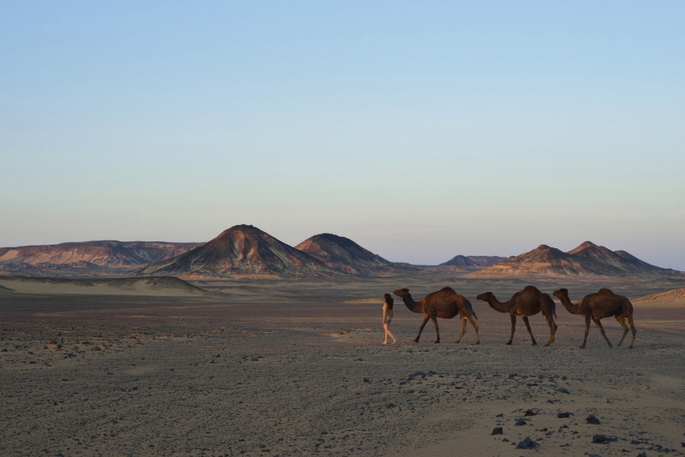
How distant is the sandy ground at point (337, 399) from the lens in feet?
30.2

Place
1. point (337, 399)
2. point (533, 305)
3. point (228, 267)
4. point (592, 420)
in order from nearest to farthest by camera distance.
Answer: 1. point (592, 420)
2. point (337, 399)
3. point (533, 305)
4. point (228, 267)

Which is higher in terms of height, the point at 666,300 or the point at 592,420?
the point at 592,420

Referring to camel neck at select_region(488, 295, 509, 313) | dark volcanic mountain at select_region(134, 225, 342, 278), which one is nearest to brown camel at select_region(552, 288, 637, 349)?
camel neck at select_region(488, 295, 509, 313)

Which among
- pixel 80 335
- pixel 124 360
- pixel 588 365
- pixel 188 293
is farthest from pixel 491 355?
pixel 188 293

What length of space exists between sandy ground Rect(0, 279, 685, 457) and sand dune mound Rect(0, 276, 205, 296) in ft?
199

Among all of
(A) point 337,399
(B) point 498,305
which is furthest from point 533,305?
(A) point 337,399

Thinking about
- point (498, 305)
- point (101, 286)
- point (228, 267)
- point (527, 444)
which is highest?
point (228, 267)

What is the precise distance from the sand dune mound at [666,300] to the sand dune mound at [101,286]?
4951cm

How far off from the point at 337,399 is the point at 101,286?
7765 cm

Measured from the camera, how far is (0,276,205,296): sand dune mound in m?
77.4

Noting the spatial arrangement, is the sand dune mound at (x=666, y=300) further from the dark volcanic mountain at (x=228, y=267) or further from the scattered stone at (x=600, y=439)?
the dark volcanic mountain at (x=228, y=267)

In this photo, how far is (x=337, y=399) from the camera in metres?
12.0

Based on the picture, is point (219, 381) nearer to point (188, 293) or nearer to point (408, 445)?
point (408, 445)

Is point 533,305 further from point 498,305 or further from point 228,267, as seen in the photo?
point 228,267
